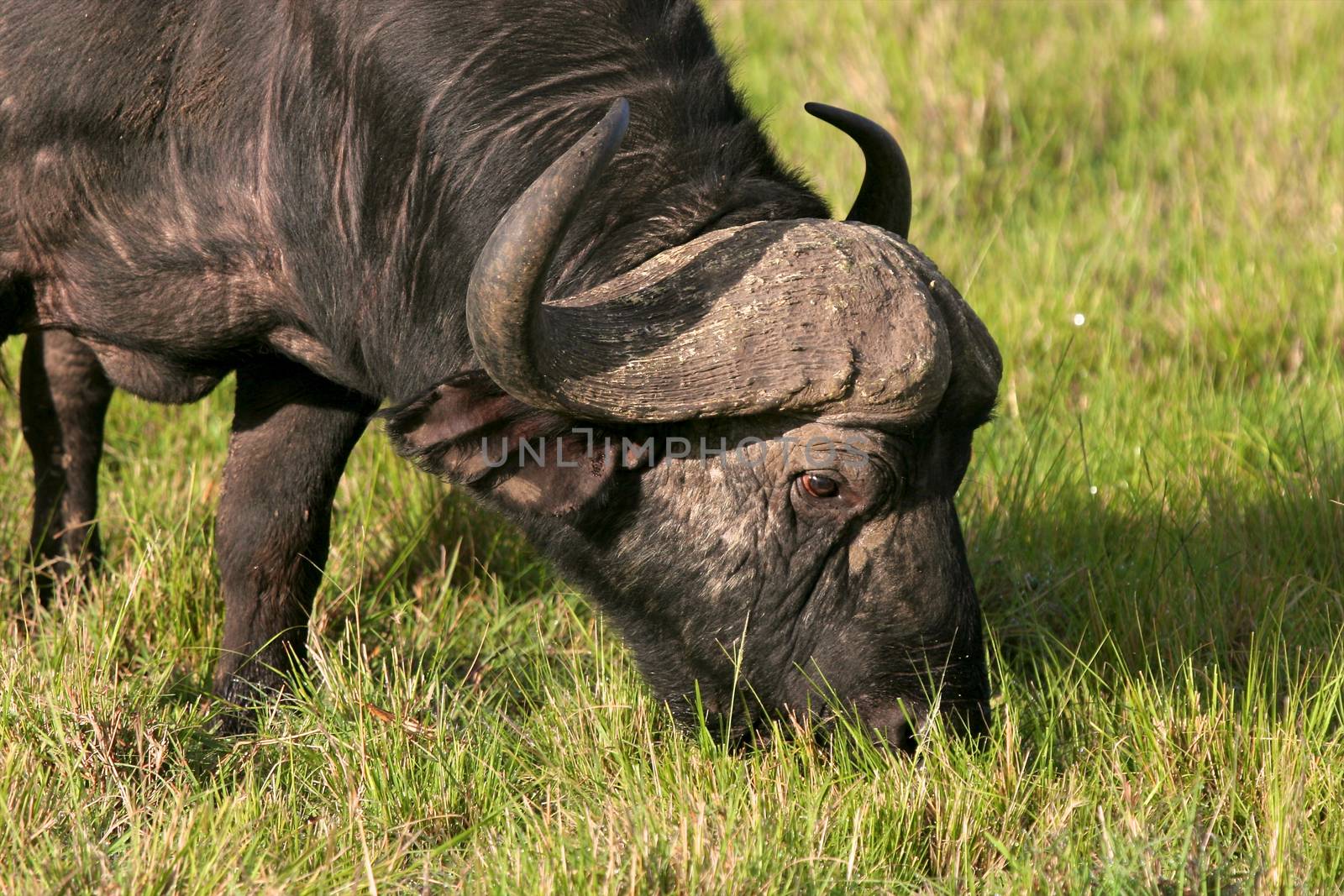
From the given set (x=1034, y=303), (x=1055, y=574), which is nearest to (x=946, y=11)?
(x=1034, y=303)

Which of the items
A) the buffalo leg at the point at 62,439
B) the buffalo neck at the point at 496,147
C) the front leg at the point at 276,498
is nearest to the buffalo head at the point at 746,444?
the buffalo neck at the point at 496,147

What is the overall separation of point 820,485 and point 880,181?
0.99 m

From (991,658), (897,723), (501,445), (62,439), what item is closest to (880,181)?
(501,445)

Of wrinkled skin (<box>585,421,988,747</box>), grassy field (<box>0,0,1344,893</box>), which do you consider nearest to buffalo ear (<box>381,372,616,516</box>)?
wrinkled skin (<box>585,421,988,747</box>)

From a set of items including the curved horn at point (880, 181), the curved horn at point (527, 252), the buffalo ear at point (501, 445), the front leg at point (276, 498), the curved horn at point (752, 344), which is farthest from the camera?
the front leg at point (276, 498)

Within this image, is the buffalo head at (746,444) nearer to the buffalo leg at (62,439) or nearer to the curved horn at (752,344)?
the curved horn at (752,344)

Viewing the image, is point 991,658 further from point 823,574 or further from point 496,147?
point 496,147

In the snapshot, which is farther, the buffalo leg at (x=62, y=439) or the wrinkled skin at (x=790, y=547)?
the buffalo leg at (x=62, y=439)

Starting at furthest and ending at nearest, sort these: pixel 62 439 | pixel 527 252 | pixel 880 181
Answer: pixel 62 439 → pixel 880 181 → pixel 527 252

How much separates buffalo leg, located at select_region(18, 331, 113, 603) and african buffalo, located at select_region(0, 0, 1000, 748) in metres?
1.03

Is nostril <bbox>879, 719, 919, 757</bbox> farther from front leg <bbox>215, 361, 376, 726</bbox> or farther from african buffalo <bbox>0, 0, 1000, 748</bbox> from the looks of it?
front leg <bbox>215, 361, 376, 726</bbox>

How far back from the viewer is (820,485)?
144 inches

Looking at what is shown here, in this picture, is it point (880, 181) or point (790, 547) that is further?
point (880, 181)

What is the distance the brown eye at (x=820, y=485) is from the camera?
3.65 meters
